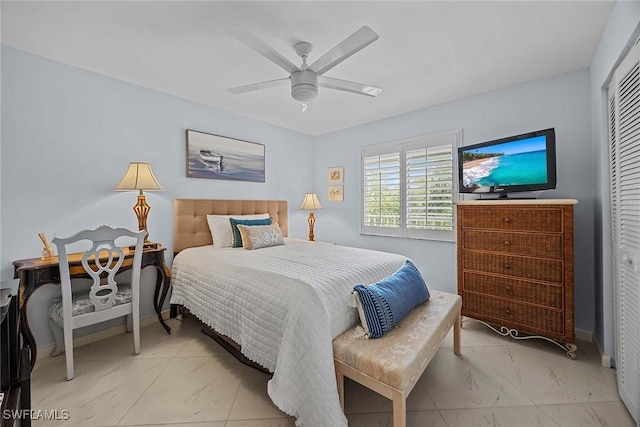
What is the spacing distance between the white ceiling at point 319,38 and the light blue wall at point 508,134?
7.5 inches

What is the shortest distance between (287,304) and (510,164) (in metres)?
2.39

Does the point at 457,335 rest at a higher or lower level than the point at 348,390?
higher

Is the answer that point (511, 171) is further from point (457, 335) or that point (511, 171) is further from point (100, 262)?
point (100, 262)

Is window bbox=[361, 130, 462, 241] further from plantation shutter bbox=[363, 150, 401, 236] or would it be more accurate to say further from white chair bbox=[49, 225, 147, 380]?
white chair bbox=[49, 225, 147, 380]

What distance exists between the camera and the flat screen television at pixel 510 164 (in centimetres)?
230

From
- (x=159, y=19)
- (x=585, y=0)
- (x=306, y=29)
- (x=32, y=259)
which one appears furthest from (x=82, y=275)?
(x=585, y=0)

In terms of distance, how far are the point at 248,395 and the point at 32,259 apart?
2.06 metres

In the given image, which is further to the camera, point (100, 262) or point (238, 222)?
point (238, 222)

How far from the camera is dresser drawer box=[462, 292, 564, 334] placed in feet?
7.17

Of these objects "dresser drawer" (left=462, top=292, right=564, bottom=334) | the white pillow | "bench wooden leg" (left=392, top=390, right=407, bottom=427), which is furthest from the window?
"bench wooden leg" (left=392, top=390, right=407, bottom=427)

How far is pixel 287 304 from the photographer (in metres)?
1.57

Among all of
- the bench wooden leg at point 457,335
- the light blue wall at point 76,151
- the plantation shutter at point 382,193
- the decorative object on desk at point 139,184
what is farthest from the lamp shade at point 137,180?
the bench wooden leg at point 457,335

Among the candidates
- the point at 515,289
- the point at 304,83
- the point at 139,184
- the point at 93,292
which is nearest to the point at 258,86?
the point at 304,83

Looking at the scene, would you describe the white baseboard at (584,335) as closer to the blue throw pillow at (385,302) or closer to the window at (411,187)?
the window at (411,187)
